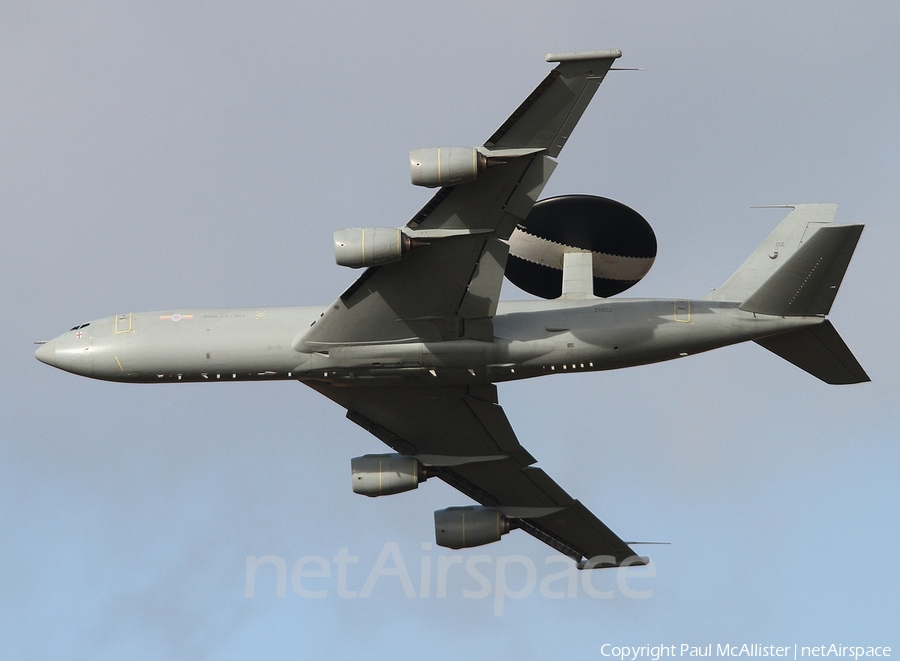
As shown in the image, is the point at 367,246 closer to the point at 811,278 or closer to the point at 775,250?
the point at 811,278

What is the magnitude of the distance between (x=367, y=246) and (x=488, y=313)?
14.9 feet

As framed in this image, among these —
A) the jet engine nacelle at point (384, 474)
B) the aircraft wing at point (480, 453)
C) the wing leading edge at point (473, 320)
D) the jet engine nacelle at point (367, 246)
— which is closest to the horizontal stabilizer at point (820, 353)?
the wing leading edge at point (473, 320)

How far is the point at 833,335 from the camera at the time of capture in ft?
124

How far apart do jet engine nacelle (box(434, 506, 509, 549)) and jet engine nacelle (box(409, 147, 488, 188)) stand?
48.2ft

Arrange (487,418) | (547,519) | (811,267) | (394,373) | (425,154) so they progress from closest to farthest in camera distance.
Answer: (425,154) → (811,267) → (394,373) → (487,418) → (547,519)

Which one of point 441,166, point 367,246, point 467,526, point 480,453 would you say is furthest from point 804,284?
point 467,526

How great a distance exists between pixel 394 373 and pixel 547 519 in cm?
1019

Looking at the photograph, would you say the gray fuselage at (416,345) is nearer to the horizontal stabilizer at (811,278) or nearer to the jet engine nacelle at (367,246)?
the horizontal stabilizer at (811,278)

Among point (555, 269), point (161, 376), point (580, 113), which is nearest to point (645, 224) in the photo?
point (555, 269)

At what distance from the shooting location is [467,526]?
43.9 m

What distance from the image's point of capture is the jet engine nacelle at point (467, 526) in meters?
43.8

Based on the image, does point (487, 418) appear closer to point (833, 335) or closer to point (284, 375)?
point (284, 375)

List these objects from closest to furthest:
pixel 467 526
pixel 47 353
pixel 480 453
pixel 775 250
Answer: pixel 775 250 < pixel 47 353 < pixel 480 453 < pixel 467 526

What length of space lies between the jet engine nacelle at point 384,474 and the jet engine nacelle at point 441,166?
12.3m
